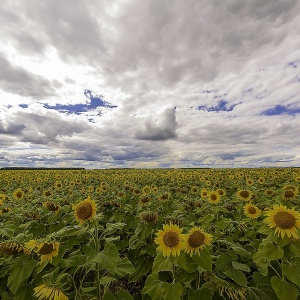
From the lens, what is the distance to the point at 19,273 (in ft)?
10.2

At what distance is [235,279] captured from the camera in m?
2.48

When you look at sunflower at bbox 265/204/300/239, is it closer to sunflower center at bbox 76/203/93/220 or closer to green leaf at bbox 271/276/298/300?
green leaf at bbox 271/276/298/300

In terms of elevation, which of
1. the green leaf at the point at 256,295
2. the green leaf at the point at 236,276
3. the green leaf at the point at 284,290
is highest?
the green leaf at the point at 236,276

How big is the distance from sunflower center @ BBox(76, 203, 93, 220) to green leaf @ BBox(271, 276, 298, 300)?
7.85ft

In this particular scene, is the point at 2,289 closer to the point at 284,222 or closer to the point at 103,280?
the point at 103,280

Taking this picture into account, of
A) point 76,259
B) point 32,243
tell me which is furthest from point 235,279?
point 32,243

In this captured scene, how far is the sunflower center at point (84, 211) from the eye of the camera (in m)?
3.52

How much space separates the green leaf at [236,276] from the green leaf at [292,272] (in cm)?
47

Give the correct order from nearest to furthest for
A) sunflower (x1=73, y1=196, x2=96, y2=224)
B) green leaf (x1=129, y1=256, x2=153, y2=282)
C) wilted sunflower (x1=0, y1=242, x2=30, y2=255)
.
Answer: wilted sunflower (x1=0, y1=242, x2=30, y2=255) → sunflower (x1=73, y1=196, x2=96, y2=224) → green leaf (x1=129, y1=256, x2=153, y2=282)

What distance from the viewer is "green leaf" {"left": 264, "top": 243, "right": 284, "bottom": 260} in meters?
2.56

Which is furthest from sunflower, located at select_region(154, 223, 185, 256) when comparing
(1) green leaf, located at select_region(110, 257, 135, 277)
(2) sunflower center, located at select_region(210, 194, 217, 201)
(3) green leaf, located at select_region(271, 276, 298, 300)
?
(2) sunflower center, located at select_region(210, 194, 217, 201)

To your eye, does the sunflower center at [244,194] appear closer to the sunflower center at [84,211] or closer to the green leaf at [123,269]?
the green leaf at [123,269]

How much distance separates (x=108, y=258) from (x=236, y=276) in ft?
4.45

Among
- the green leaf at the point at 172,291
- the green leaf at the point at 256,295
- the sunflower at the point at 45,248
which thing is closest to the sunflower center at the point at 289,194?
the green leaf at the point at 256,295
